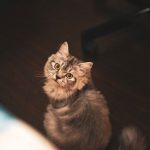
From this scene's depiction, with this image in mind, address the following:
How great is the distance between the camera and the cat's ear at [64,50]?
81 cm

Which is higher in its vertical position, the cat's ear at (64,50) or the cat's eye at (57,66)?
the cat's ear at (64,50)

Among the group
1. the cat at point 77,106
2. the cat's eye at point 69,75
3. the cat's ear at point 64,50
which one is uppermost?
the cat's ear at point 64,50

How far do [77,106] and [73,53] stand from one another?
135mm

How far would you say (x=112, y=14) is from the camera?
2.69ft

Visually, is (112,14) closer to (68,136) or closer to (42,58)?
(42,58)

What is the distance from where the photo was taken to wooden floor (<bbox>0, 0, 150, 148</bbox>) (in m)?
0.76

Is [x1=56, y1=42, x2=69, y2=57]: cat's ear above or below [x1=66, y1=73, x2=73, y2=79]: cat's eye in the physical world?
above

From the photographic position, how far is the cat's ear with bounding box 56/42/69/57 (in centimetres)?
81

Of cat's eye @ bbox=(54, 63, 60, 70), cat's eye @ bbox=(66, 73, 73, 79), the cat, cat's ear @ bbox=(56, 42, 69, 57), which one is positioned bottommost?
the cat

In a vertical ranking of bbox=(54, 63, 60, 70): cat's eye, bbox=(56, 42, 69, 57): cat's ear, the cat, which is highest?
bbox=(56, 42, 69, 57): cat's ear

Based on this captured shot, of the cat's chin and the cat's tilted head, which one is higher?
the cat's tilted head

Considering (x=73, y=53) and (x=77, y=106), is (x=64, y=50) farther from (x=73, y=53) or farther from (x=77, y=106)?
(x=77, y=106)

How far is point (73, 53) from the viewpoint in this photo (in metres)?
0.83

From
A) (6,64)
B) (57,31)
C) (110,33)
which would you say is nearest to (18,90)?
(6,64)
